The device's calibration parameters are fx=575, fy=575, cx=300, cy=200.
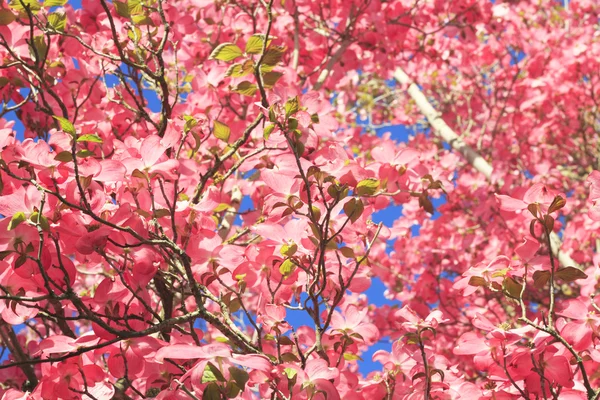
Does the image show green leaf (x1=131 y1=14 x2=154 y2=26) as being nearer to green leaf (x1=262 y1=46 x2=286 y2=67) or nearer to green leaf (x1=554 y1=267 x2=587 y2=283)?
green leaf (x1=262 y1=46 x2=286 y2=67)

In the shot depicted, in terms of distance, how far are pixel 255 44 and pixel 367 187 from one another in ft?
2.11

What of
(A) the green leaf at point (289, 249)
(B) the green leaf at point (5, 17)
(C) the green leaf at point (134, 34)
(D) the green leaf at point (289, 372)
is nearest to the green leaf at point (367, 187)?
(A) the green leaf at point (289, 249)

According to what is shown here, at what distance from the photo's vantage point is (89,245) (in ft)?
4.65

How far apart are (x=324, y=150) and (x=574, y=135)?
507cm

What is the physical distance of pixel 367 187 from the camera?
1532mm

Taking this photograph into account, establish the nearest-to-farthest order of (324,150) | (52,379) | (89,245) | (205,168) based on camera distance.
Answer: (89,245) < (52,379) < (324,150) < (205,168)

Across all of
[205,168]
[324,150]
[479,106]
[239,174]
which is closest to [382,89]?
[479,106]

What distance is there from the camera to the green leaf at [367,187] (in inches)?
60.0

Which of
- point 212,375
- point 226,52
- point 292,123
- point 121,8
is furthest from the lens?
point 121,8

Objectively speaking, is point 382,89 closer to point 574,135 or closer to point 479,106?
point 479,106

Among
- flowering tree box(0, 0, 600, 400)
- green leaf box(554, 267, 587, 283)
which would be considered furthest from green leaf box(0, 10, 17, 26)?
green leaf box(554, 267, 587, 283)

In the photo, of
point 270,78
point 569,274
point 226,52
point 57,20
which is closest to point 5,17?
point 57,20

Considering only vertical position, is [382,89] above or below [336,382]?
above

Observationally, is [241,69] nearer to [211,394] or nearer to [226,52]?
[226,52]
